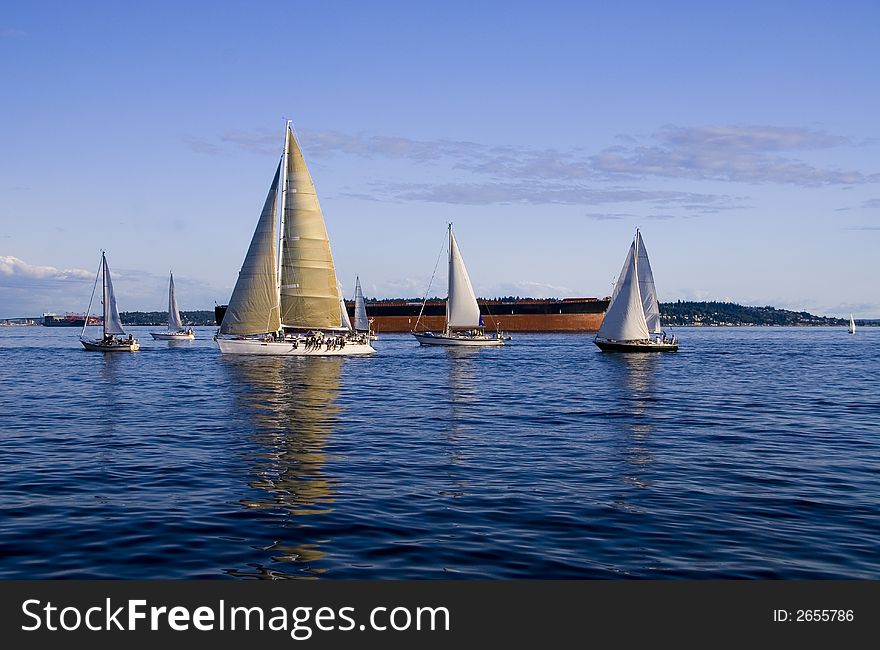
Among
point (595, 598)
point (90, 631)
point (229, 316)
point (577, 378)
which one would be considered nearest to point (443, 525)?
point (595, 598)

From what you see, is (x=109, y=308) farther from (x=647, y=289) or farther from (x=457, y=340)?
(x=647, y=289)

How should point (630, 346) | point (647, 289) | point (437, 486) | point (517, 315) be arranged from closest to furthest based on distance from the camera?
point (437, 486) < point (630, 346) < point (647, 289) < point (517, 315)

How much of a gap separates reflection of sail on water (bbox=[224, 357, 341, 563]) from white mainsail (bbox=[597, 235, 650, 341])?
101 feet

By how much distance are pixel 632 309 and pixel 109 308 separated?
48898 millimetres

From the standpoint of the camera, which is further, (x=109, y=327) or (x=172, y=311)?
(x=172, y=311)

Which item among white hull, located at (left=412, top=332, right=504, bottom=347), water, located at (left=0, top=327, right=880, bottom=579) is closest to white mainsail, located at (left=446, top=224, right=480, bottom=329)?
white hull, located at (left=412, top=332, right=504, bottom=347)

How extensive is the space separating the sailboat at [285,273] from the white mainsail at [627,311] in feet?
79.8

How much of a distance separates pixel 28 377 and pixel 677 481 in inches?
1595

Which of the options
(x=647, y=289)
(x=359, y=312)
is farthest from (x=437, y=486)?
(x=359, y=312)

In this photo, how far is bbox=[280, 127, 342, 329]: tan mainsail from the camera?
6297 cm

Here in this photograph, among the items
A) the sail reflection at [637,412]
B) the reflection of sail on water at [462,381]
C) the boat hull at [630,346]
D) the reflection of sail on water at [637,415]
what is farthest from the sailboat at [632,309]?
the reflection of sail on water at [462,381]

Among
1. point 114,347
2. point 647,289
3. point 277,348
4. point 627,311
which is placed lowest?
point 114,347

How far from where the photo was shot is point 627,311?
68.1m

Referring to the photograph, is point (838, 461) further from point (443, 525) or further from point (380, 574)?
point (380, 574)
